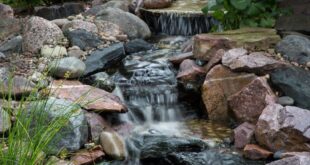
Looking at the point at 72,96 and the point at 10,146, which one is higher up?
the point at 10,146

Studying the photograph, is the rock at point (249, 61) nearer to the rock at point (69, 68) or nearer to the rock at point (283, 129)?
the rock at point (283, 129)

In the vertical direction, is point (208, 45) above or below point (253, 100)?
above

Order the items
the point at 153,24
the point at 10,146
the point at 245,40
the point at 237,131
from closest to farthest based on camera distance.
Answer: the point at 10,146 → the point at 237,131 → the point at 245,40 → the point at 153,24

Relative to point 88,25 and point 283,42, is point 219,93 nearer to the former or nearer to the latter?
point 283,42

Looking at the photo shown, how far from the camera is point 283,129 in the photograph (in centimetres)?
421

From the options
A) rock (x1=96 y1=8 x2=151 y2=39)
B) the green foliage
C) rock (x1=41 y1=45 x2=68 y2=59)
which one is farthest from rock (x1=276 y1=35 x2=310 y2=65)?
rock (x1=96 y1=8 x2=151 y2=39)

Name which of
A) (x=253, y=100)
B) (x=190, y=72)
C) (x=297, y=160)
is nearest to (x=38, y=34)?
(x=190, y=72)

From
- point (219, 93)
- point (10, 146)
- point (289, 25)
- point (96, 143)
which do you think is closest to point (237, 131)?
point (219, 93)

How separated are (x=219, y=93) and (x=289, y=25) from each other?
1.62 m

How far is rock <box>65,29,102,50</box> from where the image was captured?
265 inches

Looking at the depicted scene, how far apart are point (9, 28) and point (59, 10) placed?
→ 2416 mm

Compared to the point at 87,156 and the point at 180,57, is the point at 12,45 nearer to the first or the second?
the point at 180,57

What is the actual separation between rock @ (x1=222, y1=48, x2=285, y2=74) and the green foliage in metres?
0.87

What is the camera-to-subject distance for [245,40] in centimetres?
568
